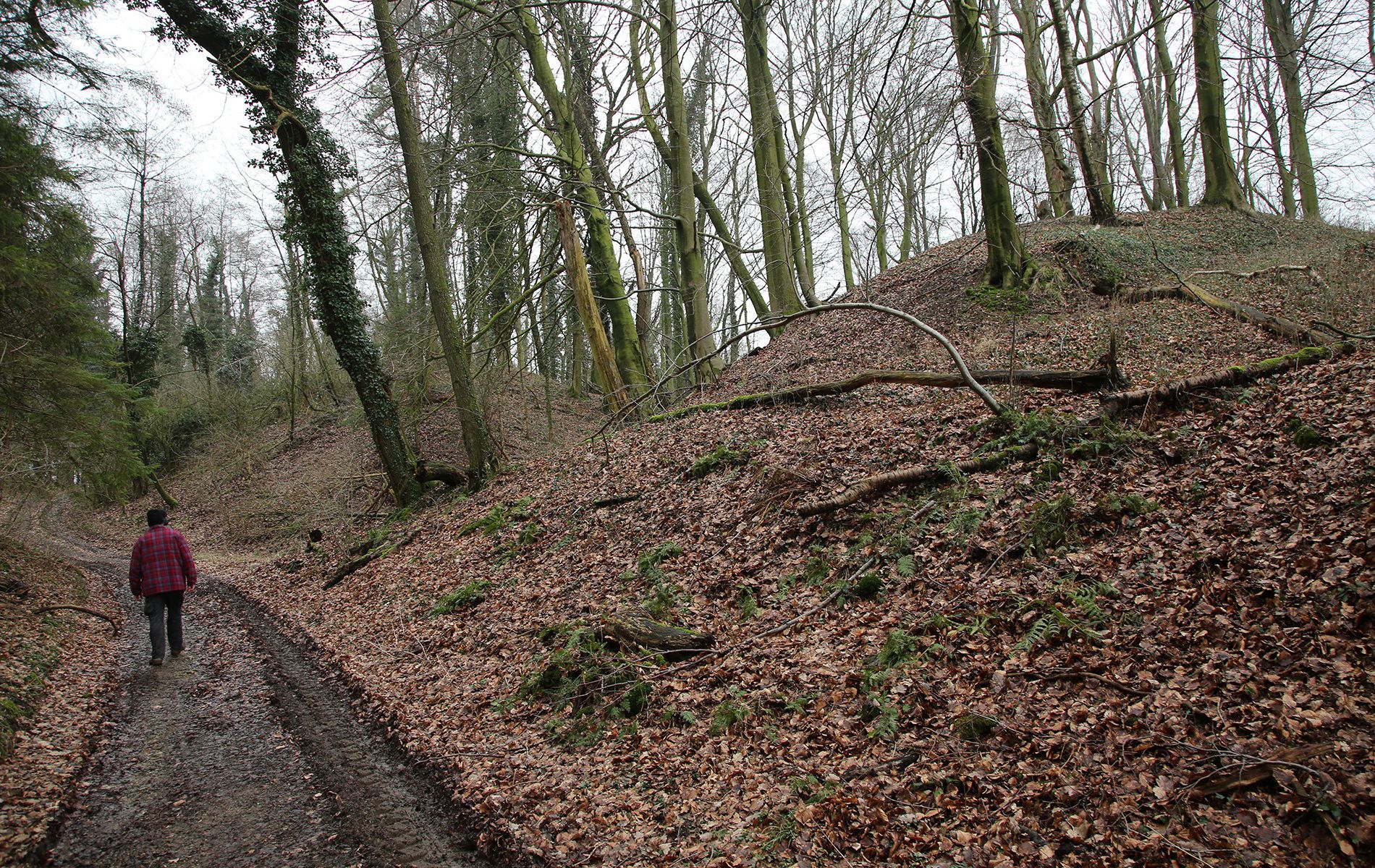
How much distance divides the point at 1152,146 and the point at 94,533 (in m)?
35.9

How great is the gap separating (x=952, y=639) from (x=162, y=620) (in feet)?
28.5

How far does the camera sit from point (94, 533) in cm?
2194

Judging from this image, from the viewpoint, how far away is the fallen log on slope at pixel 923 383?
23.5ft

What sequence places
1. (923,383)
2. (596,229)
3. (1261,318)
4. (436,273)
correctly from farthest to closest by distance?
1. (596,229)
2. (436,273)
3. (1261,318)
4. (923,383)

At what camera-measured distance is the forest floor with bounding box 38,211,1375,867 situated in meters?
3.27

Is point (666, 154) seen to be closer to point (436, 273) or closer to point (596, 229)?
point (596, 229)

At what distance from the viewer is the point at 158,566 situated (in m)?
8.16

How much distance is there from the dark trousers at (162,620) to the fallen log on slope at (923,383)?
7.19 metres

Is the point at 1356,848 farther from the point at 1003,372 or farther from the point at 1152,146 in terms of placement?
the point at 1152,146

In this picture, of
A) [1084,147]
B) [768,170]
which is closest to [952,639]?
[768,170]

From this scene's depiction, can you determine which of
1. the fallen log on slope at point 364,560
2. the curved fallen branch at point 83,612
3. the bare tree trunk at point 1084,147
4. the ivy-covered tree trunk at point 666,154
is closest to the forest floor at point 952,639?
the fallen log on slope at point 364,560

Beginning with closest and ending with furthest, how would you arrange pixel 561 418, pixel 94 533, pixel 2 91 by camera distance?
1. pixel 2 91
2. pixel 94 533
3. pixel 561 418

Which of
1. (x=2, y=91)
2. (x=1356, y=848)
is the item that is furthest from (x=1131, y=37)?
(x=2, y=91)

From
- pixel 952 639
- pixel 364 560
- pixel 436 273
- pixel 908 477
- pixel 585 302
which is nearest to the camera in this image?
pixel 952 639
